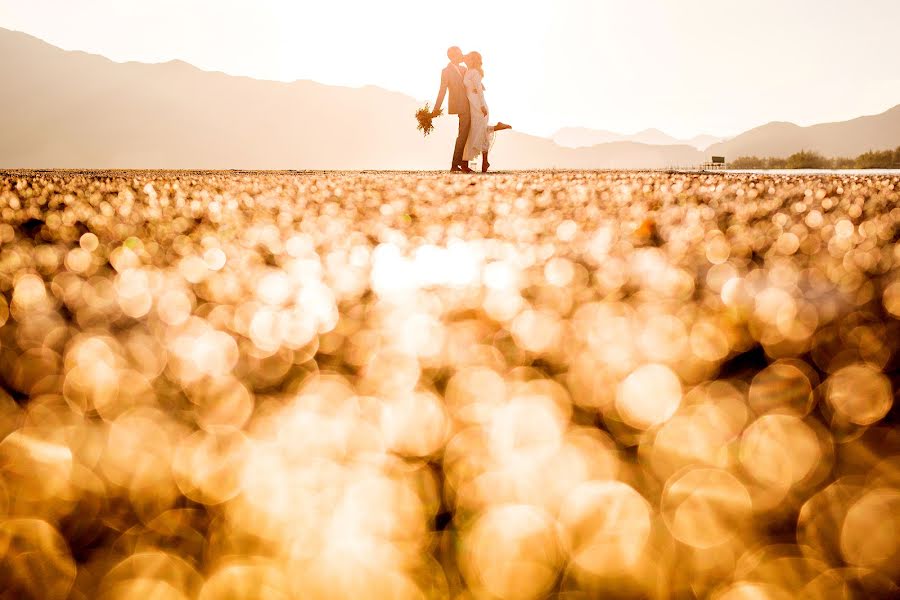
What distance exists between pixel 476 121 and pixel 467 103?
46 cm

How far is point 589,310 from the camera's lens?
7.24ft

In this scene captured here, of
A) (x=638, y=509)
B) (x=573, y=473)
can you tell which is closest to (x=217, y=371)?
(x=573, y=473)

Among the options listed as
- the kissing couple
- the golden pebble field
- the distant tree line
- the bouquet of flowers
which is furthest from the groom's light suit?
the golden pebble field

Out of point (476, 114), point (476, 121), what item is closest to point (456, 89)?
point (476, 114)

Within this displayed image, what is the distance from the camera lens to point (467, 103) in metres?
14.7

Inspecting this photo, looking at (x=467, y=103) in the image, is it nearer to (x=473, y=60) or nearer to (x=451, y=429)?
(x=473, y=60)

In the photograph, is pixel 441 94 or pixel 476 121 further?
pixel 476 121

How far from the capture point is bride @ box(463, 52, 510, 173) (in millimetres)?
14734

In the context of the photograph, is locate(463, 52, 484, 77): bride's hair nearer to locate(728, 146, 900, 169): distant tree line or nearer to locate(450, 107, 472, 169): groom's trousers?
locate(450, 107, 472, 169): groom's trousers

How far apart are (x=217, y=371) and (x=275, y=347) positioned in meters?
0.23

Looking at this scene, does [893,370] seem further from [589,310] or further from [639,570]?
[639,570]

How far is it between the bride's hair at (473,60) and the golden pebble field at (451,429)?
1281cm

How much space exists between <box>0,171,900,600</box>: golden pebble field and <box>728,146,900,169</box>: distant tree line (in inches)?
801

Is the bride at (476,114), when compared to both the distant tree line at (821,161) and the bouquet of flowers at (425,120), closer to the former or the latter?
the bouquet of flowers at (425,120)
